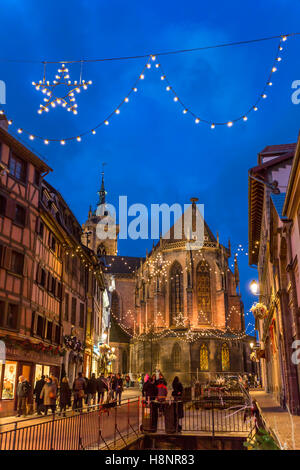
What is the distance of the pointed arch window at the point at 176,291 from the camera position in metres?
49.8

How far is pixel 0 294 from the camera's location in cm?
1666

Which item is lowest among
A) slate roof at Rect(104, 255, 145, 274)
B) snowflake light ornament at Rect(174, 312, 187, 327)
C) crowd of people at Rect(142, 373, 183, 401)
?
crowd of people at Rect(142, 373, 183, 401)

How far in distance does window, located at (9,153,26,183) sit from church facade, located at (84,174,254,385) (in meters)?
25.8

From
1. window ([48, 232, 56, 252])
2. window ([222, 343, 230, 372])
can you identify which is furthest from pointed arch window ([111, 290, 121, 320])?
window ([48, 232, 56, 252])

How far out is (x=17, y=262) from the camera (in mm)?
18234

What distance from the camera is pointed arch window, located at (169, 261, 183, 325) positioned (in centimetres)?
4984

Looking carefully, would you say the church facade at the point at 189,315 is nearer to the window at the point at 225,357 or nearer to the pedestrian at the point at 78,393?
the window at the point at 225,357

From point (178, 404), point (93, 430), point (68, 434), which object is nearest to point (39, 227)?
point (178, 404)

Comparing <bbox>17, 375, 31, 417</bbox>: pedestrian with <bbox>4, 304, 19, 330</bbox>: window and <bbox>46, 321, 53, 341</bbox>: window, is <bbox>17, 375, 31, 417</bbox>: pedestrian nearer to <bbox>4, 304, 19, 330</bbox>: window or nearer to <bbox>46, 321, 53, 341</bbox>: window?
<bbox>4, 304, 19, 330</bbox>: window

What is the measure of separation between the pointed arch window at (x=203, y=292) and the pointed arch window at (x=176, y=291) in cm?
202

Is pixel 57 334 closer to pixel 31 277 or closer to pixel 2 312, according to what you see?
pixel 31 277

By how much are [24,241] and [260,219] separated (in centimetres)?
1401

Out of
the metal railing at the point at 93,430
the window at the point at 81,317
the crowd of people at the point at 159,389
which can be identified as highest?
the window at the point at 81,317

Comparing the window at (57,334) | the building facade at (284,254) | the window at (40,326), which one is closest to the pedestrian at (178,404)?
the building facade at (284,254)
